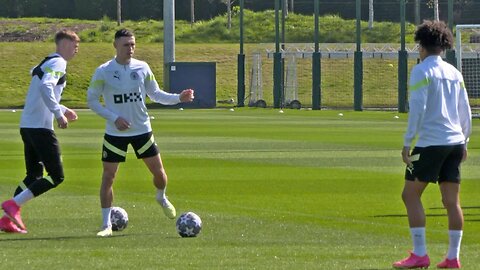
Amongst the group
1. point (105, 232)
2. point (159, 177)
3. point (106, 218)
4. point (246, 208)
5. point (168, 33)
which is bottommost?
point (246, 208)

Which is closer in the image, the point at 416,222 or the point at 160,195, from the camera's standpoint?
the point at 416,222

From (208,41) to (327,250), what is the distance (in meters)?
65.0

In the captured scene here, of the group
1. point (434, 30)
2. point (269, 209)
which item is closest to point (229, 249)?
point (434, 30)

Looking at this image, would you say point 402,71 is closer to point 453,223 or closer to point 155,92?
point 155,92

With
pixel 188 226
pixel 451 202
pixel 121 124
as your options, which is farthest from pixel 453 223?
pixel 121 124

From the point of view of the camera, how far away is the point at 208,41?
77.1 metres

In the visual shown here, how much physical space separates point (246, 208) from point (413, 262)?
5.54 metres

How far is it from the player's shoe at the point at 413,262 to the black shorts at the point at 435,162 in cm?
62

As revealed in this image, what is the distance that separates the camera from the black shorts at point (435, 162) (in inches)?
435

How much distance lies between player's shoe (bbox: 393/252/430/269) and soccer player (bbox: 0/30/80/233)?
13.7 feet

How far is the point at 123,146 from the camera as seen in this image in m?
14.0

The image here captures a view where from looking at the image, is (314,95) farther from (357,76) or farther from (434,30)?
(434,30)

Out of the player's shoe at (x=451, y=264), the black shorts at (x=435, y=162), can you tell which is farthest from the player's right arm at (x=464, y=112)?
the player's shoe at (x=451, y=264)

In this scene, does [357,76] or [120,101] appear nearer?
[120,101]
